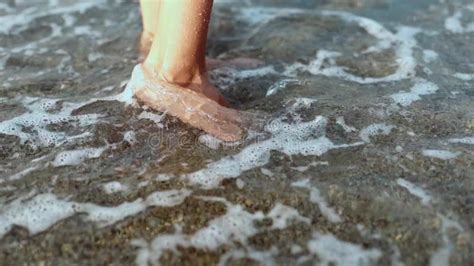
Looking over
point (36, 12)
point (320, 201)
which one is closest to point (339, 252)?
point (320, 201)

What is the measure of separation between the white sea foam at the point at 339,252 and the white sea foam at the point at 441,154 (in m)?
0.69

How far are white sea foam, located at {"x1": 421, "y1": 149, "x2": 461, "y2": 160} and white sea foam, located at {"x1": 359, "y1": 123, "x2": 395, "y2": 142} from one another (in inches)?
9.2

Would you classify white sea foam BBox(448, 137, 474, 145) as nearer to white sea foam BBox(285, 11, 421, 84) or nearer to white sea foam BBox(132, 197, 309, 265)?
white sea foam BBox(285, 11, 421, 84)

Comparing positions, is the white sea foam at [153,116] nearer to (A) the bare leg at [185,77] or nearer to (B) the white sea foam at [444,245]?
(A) the bare leg at [185,77]

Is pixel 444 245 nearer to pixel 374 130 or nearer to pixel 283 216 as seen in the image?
pixel 283 216

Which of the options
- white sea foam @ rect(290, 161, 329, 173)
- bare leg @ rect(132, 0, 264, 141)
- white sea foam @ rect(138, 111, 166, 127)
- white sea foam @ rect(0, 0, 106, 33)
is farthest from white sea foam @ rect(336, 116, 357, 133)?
white sea foam @ rect(0, 0, 106, 33)

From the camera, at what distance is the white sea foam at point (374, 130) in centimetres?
276

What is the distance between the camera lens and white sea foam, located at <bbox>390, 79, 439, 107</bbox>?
10.2 feet

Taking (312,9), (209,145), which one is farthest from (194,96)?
(312,9)

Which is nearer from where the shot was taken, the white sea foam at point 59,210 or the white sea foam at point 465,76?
the white sea foam at point 59,210

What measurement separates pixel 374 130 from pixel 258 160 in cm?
63

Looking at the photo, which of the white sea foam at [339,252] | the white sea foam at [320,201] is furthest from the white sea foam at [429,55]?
the white sea foam at [339,252]

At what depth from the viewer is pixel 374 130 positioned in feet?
9.21

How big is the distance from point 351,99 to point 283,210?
3.55 feet
